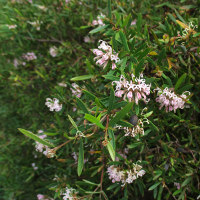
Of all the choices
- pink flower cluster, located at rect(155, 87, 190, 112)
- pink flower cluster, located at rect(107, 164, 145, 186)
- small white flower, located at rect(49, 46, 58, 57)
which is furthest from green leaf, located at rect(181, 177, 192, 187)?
small white flower, located at rect(49, 46, 58, 57)

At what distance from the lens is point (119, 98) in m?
1.04

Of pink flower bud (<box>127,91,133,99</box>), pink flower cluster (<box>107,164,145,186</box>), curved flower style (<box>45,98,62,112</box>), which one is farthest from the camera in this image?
curved flower style (<box>45,98,62,112</box>)

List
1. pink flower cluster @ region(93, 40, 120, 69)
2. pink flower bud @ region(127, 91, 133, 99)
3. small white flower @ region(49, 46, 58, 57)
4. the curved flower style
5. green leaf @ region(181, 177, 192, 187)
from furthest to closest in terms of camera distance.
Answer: small white flower @ region(49, 46, 58, 57)
the curved flower style
green leaf @ region(181, 177, 192, 187)
pink flower cluster @ region(93, 40, 120, 69)
pink flower bud @ region(127, 91, 133, 99)

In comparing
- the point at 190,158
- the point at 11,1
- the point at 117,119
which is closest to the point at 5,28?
the point at 11,1

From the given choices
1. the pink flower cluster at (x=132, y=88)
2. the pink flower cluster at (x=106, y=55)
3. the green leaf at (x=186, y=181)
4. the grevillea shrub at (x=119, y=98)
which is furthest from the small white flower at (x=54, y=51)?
the green leaf at (x=186, y=181)

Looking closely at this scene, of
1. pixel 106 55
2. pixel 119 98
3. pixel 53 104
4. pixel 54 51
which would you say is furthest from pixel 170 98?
pixel 54 51

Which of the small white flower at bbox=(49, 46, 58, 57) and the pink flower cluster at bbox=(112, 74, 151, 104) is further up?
the pink flower cluster at bbox=(112, 74, 151, 104)

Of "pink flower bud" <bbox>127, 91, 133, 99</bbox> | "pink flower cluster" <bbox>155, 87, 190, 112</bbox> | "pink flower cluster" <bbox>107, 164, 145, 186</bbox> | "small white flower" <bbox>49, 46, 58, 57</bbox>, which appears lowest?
"pink flower cluster" <bbox>107, 164, 145, 186</bbox>

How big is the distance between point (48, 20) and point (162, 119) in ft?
5.00

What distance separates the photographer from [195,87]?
142 centimetres

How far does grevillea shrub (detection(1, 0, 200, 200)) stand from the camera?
1021 millimetres

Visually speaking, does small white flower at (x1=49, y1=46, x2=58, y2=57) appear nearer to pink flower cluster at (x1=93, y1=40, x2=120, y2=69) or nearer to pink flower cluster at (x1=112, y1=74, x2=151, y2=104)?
pink flower cluster at (x1=93, y1=40, x2=120, y2=69)

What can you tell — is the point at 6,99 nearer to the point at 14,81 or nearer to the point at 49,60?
the point at 14,81

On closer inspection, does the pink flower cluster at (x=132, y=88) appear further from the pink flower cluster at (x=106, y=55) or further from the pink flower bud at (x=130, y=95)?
the pink flower cluster at (x=106, y=55)
